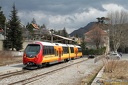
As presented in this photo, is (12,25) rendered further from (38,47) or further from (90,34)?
(90,34)

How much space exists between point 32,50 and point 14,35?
38.4 meters

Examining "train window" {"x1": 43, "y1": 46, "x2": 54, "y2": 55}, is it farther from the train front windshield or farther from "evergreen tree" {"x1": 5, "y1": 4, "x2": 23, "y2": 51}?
"evergreen tree" {"x1": 5, "y1": 4, "x2": 23, "y2": 51}

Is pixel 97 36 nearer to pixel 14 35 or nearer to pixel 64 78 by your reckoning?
pixel 14 35

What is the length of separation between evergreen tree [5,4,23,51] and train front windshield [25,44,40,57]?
3669cm

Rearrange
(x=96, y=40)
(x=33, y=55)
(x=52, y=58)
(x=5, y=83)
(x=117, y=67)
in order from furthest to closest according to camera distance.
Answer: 1. (x=96, y=40)
2. (x=52, y=58)
3. (x=33, y=55)
4. (x=117, y=67)
5. (x=5, y=83)

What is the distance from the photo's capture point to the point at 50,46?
111ft

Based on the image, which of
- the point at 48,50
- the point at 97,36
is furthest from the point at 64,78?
the point at 97,36

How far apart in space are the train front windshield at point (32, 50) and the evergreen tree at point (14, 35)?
36.7m

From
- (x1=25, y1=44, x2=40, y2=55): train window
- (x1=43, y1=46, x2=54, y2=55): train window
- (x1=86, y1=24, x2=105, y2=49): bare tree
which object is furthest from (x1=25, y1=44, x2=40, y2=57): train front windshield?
(x1=86, y1=24, x2=105, y2=49): bare tree

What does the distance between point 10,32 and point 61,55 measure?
100 feet

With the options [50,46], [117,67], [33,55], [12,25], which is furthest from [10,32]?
[117,67]

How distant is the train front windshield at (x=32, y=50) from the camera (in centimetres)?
2911

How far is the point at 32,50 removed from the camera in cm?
2961

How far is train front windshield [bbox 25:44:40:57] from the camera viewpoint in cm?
2911
